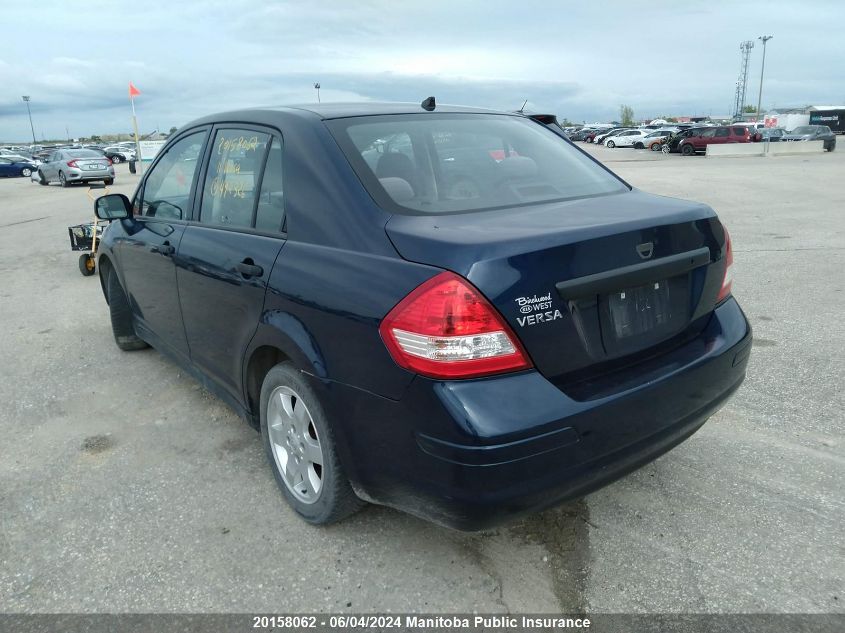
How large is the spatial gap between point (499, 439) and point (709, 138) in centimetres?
4113

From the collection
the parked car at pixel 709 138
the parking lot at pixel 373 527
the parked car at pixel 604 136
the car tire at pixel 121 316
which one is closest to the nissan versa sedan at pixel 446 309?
the parking lot at pixel 373 527

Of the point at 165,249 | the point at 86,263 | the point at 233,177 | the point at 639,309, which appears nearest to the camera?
the point at 639,309

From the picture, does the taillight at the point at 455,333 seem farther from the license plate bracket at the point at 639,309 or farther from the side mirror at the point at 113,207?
the side mirror at the point at 113,207

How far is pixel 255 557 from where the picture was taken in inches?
104

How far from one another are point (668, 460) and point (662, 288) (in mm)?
1183

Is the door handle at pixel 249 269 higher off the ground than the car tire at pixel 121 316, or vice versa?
the door handle at pixel 249 269

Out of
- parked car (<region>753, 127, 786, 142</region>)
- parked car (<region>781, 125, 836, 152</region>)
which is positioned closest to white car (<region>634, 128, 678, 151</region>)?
parked car (<region>753, 127, 786, 142</region>)

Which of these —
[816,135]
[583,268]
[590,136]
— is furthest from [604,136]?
[583,268]

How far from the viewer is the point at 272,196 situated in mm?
2883

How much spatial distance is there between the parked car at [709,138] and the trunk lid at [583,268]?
3950 cm

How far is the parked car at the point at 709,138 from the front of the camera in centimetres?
3816

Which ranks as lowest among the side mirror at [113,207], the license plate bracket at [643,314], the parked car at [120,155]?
the parked car at [120,155]

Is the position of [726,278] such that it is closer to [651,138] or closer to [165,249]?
[165,249]

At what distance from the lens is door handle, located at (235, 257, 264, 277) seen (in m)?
2.80
